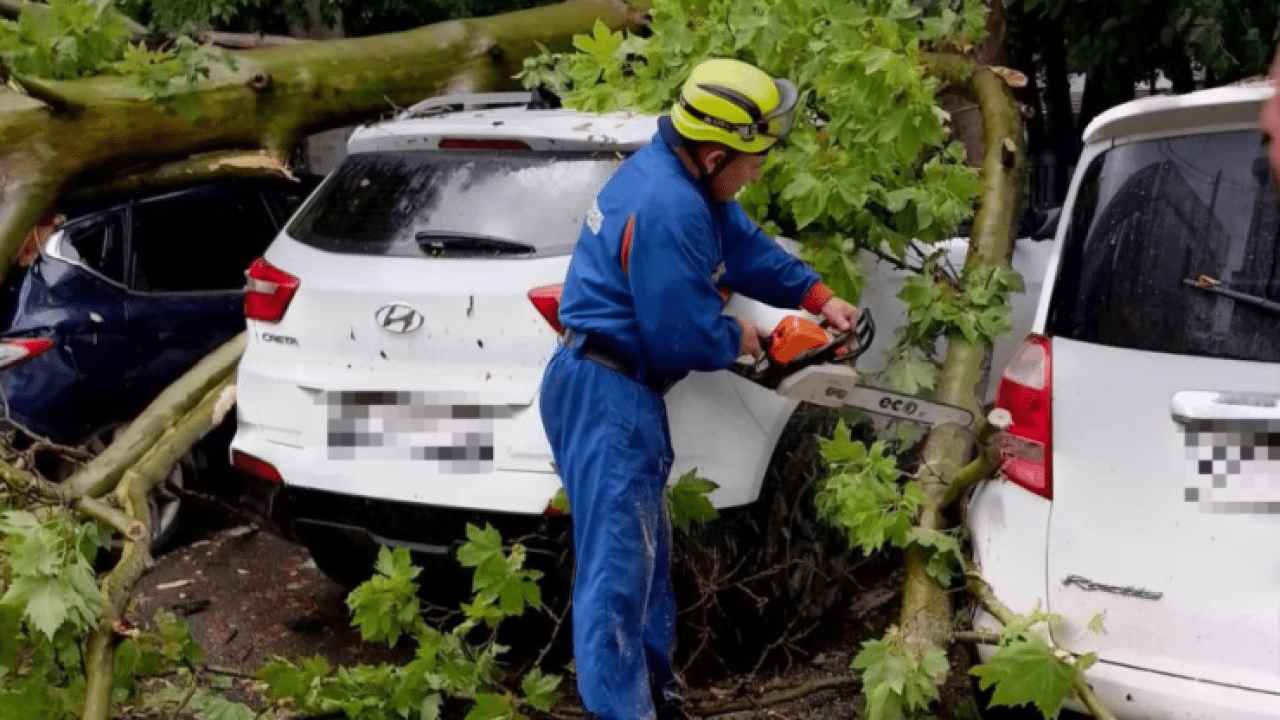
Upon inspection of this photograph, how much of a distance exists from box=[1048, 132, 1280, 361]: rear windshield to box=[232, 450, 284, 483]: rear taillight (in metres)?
2.39

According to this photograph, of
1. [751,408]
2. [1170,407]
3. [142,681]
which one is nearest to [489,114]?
[751,408]

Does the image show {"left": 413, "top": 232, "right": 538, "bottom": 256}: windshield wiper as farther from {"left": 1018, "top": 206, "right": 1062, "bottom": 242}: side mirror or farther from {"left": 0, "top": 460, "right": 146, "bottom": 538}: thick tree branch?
{"left": 1018, "top": 206, "right": 1062, "bottom": 242}: side mirror

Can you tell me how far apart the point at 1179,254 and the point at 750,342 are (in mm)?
1102

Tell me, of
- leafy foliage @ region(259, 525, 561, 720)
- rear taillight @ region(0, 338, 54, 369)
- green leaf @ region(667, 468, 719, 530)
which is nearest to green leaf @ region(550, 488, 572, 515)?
leafy foliage @ region(259, 525, 561, 720)

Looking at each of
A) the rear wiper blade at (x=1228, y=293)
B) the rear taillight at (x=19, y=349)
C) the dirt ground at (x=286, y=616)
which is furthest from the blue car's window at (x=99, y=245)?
the rear wiper blade at (x=1228, y=293)

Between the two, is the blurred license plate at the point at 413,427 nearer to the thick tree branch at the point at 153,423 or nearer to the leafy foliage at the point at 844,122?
the thick tree branch at the point at 153,423

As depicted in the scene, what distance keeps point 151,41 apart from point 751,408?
377 cm

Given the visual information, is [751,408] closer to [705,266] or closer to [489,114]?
[705,266]

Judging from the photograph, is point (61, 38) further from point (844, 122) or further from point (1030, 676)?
point (1030, 676)

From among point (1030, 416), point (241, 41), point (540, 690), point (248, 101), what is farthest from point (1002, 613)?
point (241, 41)

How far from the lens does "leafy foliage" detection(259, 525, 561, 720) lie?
3.88 metres

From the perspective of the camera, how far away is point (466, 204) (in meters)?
4.26

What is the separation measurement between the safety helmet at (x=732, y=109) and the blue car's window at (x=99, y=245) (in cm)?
321

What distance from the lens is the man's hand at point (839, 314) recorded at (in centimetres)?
390
